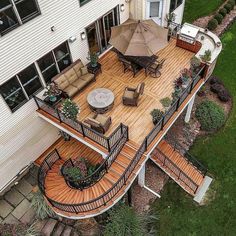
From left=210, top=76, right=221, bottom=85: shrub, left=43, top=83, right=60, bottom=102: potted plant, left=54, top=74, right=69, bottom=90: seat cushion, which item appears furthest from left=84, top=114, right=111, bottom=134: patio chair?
left=210, top=76, right=221, bottom=85: shrub

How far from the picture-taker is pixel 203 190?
58.6ft

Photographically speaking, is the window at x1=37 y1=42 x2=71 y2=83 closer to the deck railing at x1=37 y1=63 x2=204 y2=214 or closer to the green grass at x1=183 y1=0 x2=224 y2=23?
the deck railing at x1=37 y1=63 x2=204 y2=214

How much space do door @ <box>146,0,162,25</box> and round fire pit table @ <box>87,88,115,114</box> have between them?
6.56 meters

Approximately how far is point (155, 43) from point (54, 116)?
662 cm

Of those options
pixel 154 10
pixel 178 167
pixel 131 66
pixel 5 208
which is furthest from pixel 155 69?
pixel 5 208

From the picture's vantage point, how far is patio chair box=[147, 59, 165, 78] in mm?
16906

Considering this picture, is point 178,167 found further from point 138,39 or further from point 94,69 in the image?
point 138,39

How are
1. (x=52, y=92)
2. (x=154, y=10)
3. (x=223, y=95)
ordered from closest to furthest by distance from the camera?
(x=52, y=92) → (x=154, y=10) → (x=223, y=95)

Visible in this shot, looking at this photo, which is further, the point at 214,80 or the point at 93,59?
the point at 214,80

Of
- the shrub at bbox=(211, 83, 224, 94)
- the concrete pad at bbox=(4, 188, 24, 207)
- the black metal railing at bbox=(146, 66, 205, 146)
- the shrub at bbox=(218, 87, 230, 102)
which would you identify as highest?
the black metal railing at bbox=(146, 66, 205, 146)

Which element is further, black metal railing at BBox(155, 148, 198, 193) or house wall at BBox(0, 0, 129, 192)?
black metal railing at BBox(155, 148, 198, 193)

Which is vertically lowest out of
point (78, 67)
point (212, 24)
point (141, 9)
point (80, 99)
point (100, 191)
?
point (212, 24)

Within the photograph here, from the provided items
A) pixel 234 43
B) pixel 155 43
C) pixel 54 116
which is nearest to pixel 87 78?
pixel 54 116

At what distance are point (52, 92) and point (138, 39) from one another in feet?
17.5
